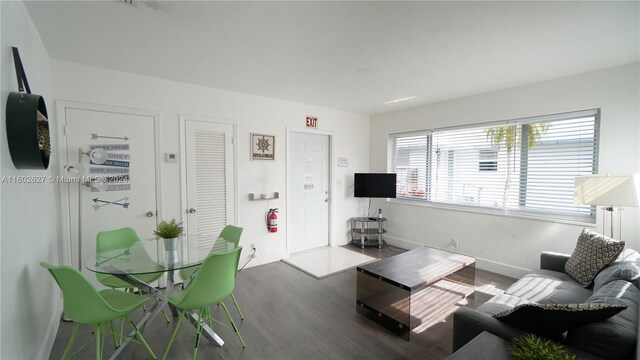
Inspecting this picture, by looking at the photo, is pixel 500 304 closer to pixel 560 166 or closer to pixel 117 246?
pixel 560 166

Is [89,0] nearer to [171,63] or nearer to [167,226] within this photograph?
[171,63]

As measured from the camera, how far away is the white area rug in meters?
3.96

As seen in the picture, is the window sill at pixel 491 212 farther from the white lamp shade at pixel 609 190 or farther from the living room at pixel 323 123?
the white lamp shade at pixel 609 190

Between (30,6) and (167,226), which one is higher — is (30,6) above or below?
above

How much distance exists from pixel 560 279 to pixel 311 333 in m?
2.43

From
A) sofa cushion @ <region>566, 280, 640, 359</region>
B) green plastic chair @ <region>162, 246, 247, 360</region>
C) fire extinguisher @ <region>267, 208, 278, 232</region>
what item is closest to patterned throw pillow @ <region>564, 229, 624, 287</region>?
sofa cushion @ <region>566, 280, 640, 359</region>

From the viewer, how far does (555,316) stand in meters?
1.43

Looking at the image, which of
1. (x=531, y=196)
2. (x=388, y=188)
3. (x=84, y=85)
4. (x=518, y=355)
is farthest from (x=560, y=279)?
(x=84, y=85)

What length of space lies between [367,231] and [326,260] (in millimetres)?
1334

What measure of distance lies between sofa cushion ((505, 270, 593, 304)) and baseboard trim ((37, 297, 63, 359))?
12.4 ft

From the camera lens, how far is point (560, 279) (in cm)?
261

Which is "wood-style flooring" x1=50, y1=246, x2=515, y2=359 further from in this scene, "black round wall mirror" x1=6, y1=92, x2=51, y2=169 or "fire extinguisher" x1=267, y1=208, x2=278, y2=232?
"black round wall mirror" x1=6, y1=92, x2=51, y2=169

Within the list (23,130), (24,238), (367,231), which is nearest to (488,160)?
(367,231)

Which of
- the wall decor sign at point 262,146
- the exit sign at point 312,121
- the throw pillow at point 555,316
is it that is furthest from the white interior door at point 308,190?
the throw pillow at point 555,316
